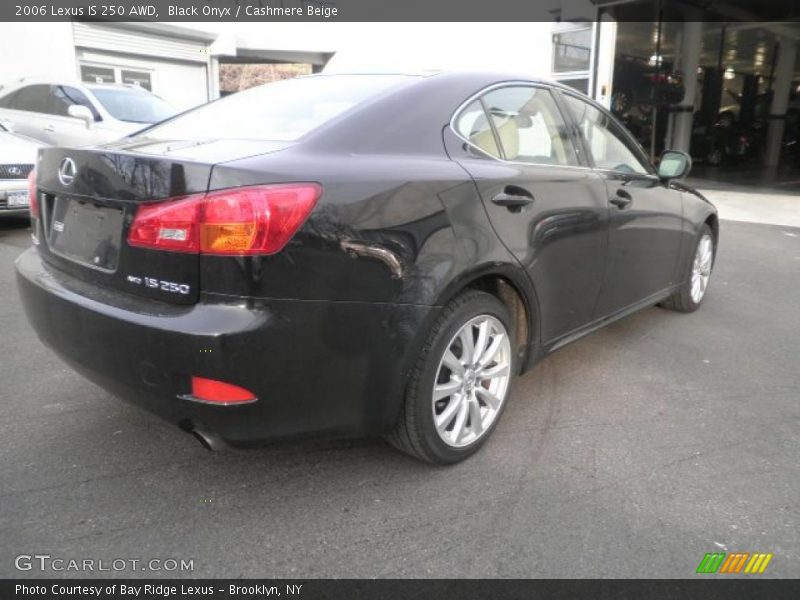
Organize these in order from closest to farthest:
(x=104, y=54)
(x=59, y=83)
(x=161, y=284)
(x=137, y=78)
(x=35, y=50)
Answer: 1. (x=161, y=284)
2. (x=59, y=83)
3. (x=35, y=50)
4. (x=104, y=54)
5. (x=137, y=78)

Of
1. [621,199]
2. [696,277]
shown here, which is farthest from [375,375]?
[696,277]

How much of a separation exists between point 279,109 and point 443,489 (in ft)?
5.76

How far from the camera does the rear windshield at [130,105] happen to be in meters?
9.39

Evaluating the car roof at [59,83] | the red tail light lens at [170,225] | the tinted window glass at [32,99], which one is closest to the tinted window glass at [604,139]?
the red tail light lens at [170,225]

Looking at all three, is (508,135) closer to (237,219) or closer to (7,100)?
(237,219)

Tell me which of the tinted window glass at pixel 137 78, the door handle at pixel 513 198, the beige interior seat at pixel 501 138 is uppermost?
the tinted window glass at pixel 137 78

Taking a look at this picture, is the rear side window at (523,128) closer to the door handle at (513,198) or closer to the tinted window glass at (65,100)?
the door handle at (513,198)

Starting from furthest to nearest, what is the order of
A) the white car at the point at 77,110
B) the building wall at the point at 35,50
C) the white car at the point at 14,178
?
the building wall at the point at 35,50
the white car at the point at 77,110
the white car at the point at 14,178

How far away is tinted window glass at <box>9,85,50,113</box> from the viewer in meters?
9.90

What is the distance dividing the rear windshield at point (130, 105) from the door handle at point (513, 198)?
25.6 ft

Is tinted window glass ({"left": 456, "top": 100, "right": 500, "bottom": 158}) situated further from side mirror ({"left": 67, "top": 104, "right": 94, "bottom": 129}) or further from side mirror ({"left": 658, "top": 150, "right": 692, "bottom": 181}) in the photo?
side mirror ({"left": 67, "top": 104, "right": 94, "bottom": 129})

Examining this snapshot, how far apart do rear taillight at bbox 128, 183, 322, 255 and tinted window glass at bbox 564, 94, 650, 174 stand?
199 centimetres

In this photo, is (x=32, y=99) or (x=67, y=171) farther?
(x=32, y=99)

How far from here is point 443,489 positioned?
257 centimetres
